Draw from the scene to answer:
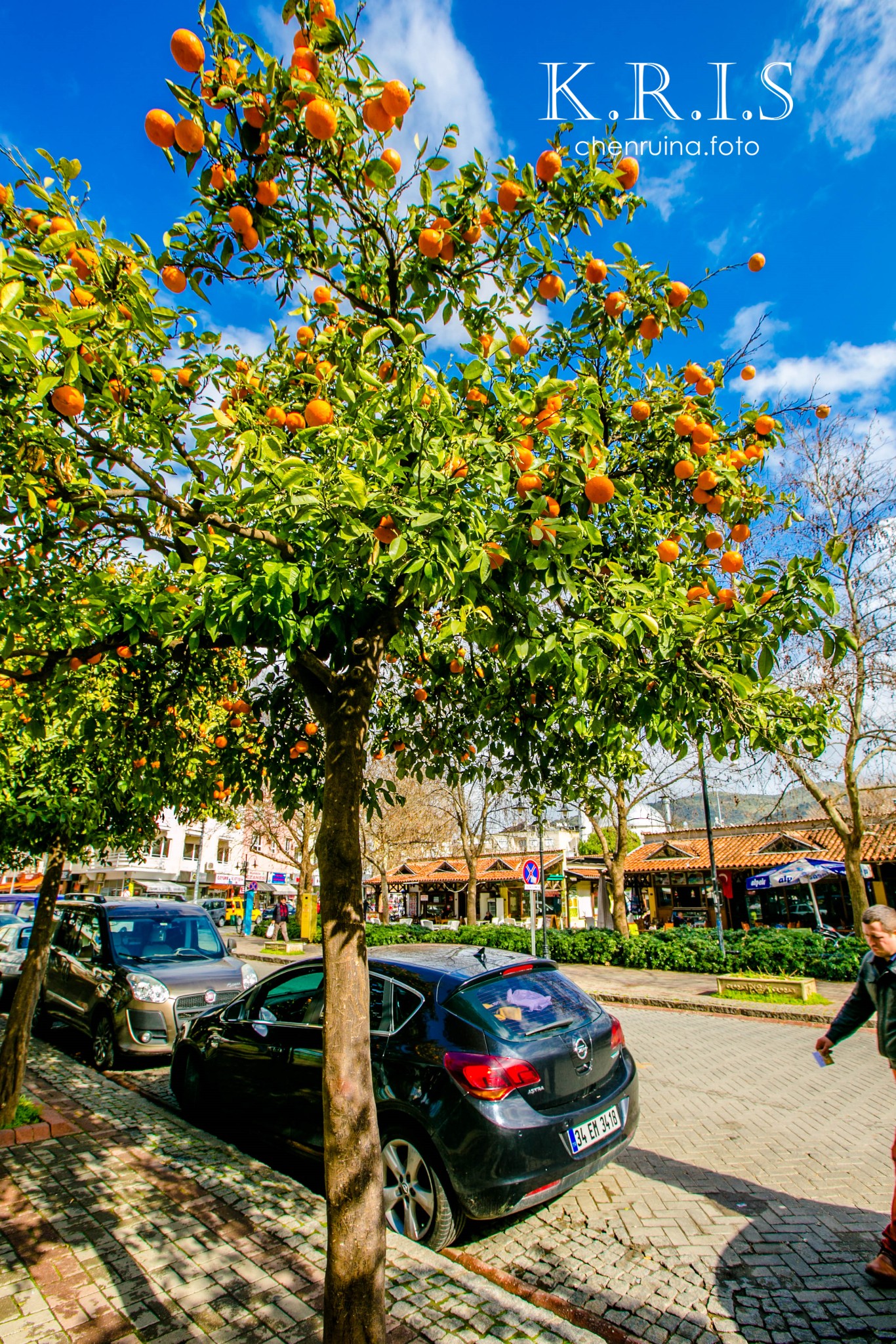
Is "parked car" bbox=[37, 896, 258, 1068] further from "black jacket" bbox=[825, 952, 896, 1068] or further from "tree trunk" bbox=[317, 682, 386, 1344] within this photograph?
"black jacket" bbox=[825, 952, 896, 1068]

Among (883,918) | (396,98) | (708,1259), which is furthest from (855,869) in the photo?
(396,98)

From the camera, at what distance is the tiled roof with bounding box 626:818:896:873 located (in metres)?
27.5

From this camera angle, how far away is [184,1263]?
3564mm

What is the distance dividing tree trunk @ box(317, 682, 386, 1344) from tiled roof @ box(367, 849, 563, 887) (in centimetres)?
3869

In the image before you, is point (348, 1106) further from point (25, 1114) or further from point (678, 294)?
point (25, 1114)

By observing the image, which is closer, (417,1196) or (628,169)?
(628,169)

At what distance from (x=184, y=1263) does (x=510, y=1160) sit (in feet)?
5.72

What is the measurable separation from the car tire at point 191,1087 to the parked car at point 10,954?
6254mm

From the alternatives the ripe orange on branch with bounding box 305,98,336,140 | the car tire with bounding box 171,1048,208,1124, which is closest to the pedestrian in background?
the car tire with bounding box 171,1048,208,1124

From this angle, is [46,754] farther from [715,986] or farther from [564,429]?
[715,986]

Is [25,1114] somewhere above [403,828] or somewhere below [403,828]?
below

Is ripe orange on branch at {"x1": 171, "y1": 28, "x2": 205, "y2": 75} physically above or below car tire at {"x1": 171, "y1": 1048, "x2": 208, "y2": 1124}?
above

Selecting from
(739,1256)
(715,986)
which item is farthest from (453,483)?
(715,986)

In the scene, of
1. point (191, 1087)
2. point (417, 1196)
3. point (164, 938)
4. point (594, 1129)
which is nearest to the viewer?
point (417, 1196)
